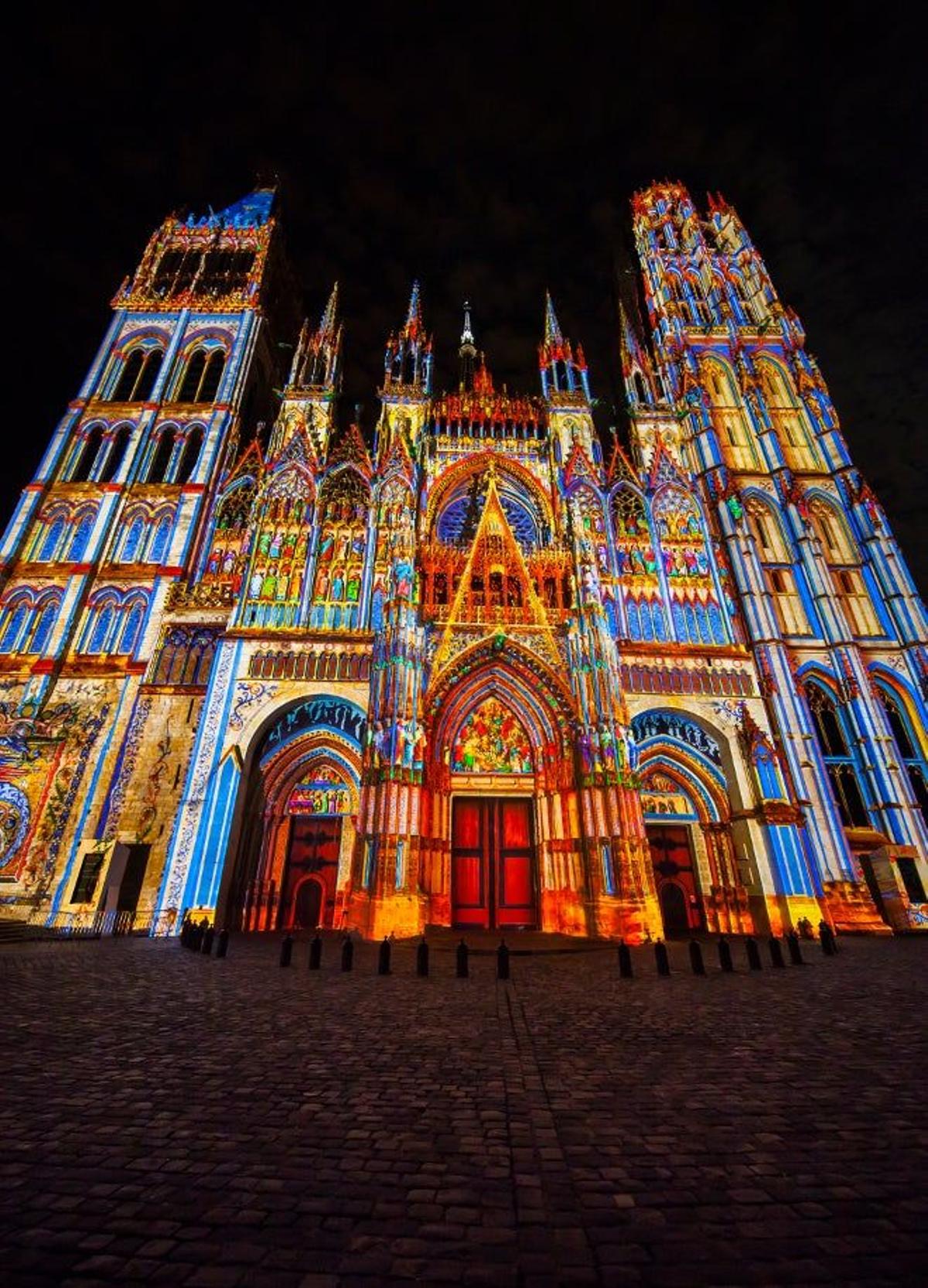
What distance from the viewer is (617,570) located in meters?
23.2

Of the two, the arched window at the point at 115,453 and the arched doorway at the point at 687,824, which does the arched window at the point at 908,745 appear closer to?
the arched doorway at the point at 687,824

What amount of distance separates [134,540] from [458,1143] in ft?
85.5

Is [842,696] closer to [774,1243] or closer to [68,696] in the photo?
[774,1243]

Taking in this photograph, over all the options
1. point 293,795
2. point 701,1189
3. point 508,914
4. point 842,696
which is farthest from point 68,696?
point 842,696

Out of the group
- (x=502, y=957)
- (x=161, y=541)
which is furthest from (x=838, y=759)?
(x=161, y=541)

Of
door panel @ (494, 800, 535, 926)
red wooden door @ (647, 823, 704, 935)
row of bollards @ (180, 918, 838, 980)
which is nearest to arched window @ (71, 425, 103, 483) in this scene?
row of bollards @ (180, 918, 838, 980)

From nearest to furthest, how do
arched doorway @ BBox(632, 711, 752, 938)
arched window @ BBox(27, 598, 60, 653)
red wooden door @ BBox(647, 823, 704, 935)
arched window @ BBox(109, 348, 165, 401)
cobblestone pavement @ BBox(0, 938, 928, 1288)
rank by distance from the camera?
cobblestone pavement @ BBox(0, 938, 928, 1288) → arched doorway @ BBox(632, 711, 752, 938) → red wooden door @ BBox(647, 823, 704, 935) → arched window @ BBox(27, 598, 60, 653) → arched window @ BBox(109, 348, 165, 401)

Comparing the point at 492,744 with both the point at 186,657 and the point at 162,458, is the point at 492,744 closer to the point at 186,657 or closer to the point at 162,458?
the point at 186,657

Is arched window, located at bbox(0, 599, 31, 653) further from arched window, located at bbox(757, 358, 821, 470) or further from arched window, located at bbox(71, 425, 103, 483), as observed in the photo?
arched window, located at bbox(757, 358, 821, 470)

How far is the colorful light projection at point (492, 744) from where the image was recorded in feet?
66.5

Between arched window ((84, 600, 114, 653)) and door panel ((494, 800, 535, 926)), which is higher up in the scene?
arched window ((84, 600, 114, 653))

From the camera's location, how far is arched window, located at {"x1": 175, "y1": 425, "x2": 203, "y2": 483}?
26000mm

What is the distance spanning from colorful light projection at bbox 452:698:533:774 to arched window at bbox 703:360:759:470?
58.6 ft

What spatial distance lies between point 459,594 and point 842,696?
16.0 meters
